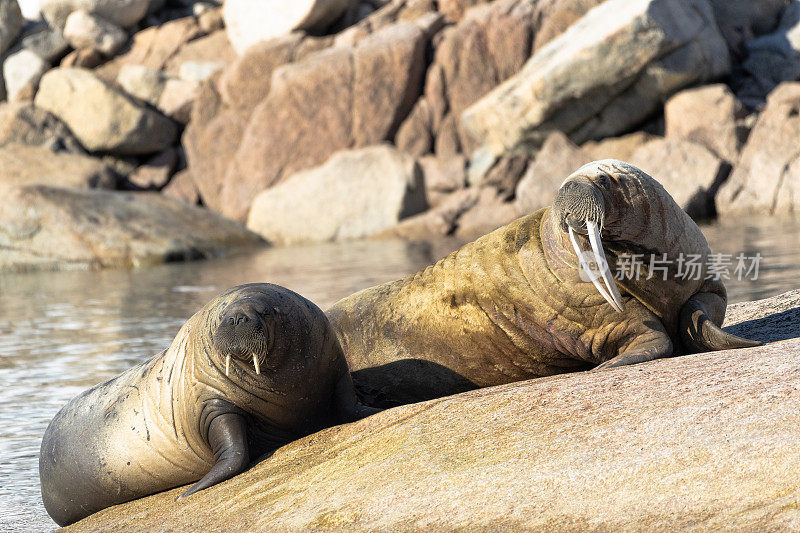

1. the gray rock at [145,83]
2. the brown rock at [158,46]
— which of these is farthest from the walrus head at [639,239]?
the brown rock at [158,46]

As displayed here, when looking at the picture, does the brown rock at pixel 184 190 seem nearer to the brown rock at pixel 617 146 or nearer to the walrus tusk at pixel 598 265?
the brown rock at pixel 617 146

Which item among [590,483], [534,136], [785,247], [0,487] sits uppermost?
[590,483]

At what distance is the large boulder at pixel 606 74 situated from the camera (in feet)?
58.1

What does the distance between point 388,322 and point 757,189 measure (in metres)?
13.3

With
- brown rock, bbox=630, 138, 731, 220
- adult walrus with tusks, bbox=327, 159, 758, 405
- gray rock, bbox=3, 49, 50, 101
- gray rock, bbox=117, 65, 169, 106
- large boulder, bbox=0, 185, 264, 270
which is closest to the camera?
adult walrus with tusks, bbox=327, 159, 758, 405

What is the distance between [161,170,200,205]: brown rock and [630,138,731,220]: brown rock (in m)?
11.5

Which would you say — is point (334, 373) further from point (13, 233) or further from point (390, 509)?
point (13, 233)

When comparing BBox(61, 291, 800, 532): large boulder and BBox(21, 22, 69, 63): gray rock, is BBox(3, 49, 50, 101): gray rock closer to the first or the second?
BBox(21, 22, 69, 63): gray rock

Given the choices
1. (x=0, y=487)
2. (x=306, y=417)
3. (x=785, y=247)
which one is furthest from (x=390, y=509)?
(x=785, y=247)

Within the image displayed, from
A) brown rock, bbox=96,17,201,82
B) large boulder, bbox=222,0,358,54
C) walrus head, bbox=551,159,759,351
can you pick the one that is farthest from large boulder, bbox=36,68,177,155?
walrus head, bbox=551,159,759,351

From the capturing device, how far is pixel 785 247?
12.2 meters

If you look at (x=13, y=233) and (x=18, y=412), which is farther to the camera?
(x=13, y=233)

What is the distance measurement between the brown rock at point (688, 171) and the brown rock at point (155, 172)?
12.4 meters

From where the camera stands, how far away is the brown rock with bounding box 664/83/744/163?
1794 centimetres
